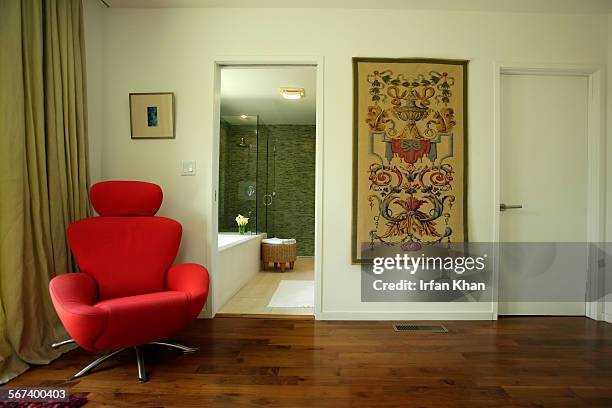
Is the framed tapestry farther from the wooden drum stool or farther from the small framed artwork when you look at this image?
the wooden drum stool

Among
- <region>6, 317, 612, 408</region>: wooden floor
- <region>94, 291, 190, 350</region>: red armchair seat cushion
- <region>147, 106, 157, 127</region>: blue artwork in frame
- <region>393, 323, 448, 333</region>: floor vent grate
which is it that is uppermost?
<region>147, 106, 157, 127</region>: blue artwork in frame

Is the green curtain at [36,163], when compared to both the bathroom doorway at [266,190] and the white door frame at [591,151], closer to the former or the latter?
the bathroom doorway at [266,190]

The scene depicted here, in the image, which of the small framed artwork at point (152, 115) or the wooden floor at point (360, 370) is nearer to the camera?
the wooden floor at point (360, 370)

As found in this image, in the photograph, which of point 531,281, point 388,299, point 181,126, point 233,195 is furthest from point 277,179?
point 531,281

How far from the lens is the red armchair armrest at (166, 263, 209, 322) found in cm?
181

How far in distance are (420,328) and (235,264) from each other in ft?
6.41

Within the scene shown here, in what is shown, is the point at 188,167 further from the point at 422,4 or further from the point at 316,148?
the point at 422,4

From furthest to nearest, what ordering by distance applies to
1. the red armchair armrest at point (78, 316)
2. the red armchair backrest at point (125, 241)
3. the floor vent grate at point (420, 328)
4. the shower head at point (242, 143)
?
the shower head at point (242, 143) → the floor vent grate at point (420, 328) → the red armchair backrest at point (125, 241) → the red armchair armrest at point (78, 316)

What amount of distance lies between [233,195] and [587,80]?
445cm

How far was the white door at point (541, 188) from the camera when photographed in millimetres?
2695

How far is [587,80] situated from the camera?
2707mm

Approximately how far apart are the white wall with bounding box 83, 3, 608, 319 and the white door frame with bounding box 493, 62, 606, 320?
53 mm

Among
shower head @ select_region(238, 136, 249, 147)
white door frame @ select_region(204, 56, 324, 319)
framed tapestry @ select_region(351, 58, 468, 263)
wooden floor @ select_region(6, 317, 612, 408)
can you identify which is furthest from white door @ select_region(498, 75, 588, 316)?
shower head @ select_region(238, 136, 249, 147)

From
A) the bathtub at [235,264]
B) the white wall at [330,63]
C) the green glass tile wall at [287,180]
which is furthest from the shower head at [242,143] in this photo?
the white wall at [330,63]
